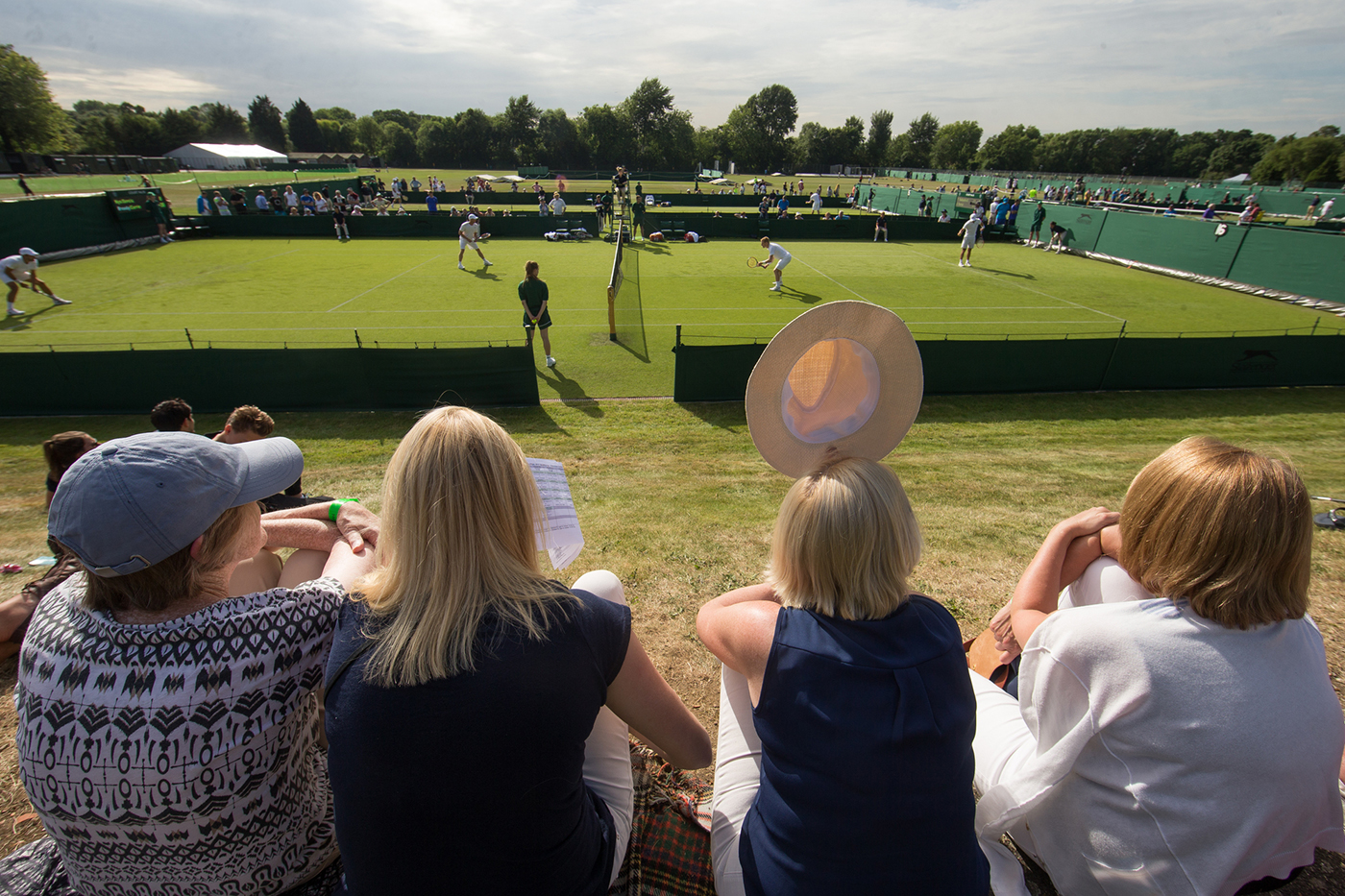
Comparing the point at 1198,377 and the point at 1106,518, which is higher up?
the point at 1106,518

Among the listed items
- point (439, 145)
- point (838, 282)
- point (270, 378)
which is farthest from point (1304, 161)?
point (439, 145)

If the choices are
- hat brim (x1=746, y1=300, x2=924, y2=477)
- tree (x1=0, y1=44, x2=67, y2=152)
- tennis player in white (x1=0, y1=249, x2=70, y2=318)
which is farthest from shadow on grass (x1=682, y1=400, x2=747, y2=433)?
tree (x1=0, y1=44, x2=67, y2=152)

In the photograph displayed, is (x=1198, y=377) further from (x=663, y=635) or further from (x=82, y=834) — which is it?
(x=82, y=834)

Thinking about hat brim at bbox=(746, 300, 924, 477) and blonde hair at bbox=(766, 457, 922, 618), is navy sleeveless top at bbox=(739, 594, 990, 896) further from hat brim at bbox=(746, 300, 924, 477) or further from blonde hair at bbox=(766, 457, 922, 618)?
hat brim at bbox=(746, 300, 924, 477)

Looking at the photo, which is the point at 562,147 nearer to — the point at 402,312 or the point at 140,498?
the point at 402,312

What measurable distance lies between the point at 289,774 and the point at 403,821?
2.01 feet

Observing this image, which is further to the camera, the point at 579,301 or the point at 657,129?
the point at 657,129

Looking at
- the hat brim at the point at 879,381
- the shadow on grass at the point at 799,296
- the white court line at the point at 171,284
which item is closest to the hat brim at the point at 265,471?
the hat brim at the point at 879,381

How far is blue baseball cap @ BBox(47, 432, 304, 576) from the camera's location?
156 centimetres

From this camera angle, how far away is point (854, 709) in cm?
162

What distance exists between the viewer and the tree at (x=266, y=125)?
120250 mm

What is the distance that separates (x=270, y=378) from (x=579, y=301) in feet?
30.9

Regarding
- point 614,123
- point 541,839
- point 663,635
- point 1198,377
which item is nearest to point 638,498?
point 663,635

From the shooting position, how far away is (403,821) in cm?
151
